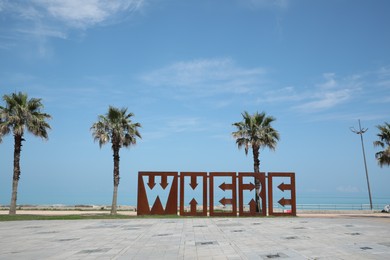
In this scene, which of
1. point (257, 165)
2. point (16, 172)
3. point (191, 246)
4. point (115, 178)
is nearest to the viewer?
point (191, 246)

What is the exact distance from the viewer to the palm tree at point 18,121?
28.1m

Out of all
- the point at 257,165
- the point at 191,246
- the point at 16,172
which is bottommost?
the point at 191,246

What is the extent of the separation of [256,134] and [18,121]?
Answer: 20.1m

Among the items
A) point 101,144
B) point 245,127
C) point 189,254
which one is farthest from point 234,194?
point 189,254

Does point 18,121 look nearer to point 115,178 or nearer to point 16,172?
point 16,172

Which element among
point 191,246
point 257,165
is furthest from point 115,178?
point 191,246

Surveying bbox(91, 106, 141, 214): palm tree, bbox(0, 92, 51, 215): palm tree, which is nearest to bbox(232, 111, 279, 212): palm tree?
bbox(91, 106, 141, 214): palm tree

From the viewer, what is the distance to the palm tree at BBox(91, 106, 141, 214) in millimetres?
31359

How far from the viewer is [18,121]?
2841 centimetres

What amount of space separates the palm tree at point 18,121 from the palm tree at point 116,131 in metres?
4.56

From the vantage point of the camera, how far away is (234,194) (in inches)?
1042

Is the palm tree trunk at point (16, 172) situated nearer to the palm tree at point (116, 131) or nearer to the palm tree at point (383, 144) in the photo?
the palm tree at point (116, 131)

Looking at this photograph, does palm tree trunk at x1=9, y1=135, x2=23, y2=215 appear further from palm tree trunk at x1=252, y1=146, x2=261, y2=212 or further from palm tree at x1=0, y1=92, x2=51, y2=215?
palm tree trunk at x1=252, y1=146, x2=261, y2=212

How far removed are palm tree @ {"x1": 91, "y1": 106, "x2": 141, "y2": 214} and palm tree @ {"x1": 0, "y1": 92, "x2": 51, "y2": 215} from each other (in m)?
4.56
